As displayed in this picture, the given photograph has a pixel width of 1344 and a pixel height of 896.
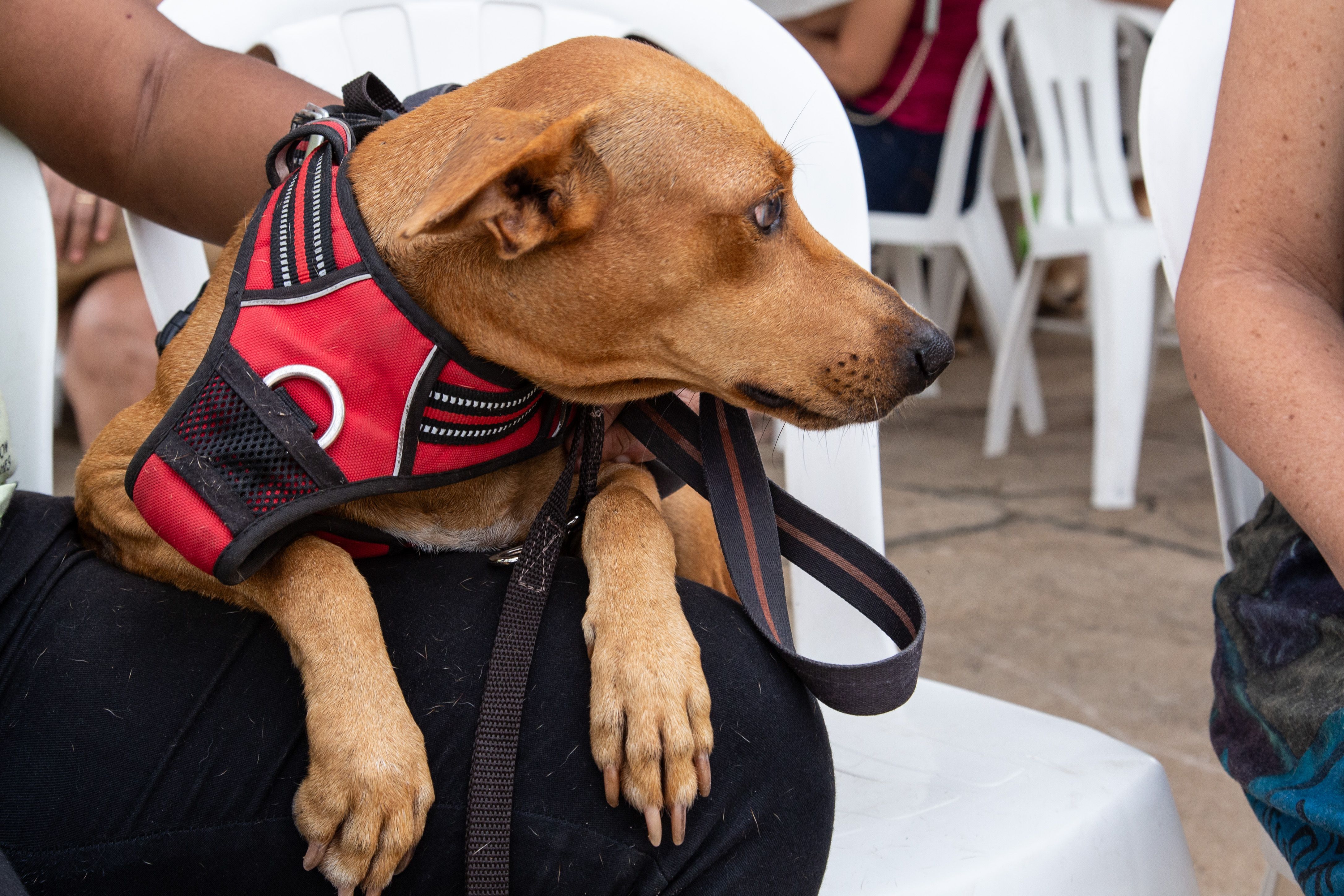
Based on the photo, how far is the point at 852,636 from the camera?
A: 1.51 meters

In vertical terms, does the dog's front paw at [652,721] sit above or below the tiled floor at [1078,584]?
above

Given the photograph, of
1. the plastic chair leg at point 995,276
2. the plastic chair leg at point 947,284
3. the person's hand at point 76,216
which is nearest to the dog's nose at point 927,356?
the person's hand at point 76,216

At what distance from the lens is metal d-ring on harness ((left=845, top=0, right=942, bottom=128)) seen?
4.35m

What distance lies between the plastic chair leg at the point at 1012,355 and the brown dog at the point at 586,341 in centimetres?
314

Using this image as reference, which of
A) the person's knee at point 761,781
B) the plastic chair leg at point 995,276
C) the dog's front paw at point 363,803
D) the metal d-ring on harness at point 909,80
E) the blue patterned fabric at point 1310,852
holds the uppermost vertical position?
the dog's front paw at point 363,803

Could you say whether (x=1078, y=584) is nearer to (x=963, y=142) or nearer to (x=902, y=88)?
(x=963, y=142)

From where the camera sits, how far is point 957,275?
554cm

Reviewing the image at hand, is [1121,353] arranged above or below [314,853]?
below

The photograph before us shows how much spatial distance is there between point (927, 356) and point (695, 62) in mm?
678

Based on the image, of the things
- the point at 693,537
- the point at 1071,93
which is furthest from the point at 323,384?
the point at 1071,93

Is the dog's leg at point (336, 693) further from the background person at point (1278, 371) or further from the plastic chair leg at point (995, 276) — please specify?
the plastic chair leg at point (995, 276)

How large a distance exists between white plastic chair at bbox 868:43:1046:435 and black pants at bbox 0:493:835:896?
12.3ft

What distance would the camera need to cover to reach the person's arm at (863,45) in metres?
4.18

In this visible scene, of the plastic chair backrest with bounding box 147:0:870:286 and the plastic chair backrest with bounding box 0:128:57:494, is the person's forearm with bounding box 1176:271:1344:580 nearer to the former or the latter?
the plastic chair backrest with bounding box 147:0:870:286
